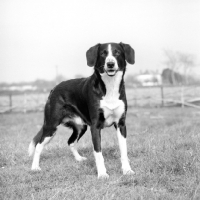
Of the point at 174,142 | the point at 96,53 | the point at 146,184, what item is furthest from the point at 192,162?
the point at 96,53

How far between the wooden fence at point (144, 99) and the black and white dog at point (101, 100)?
1589 centimetres

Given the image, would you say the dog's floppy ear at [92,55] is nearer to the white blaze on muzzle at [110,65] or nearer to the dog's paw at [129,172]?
the white blaze on muzzle at [110,65]

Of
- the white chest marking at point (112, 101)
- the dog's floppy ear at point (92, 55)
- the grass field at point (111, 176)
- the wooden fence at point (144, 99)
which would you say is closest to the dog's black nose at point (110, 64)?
the white chest marking at point (112, 101)

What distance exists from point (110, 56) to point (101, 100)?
654 mm

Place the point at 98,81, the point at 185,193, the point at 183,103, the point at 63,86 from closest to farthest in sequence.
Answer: the point at 185,193 → the point at 98,81 → the point at 63,86 → the point at 183,103

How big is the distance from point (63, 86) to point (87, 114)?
823mm

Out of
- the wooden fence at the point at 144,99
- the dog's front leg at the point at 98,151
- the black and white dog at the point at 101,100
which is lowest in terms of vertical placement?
the wooden fence at the point at 144,99

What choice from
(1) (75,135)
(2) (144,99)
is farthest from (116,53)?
(2) (144,99)

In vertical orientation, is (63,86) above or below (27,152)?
above

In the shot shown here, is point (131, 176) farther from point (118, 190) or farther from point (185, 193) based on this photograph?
point (185, 193)

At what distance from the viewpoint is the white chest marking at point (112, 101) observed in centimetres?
465

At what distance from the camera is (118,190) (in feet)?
11.7

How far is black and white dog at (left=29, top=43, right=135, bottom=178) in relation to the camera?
4625mm

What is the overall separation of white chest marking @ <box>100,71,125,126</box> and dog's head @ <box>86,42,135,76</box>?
142 millimetres
